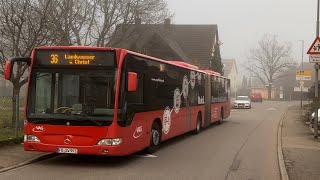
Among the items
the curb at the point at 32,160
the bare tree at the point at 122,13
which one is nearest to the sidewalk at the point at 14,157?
the curb at the point at 32,160

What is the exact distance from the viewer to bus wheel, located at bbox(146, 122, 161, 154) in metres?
12.7

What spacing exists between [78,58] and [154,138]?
3450mm

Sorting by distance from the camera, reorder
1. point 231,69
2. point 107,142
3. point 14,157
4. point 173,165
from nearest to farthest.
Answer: point 107,142, point 173,165, point 14,157, point 231,69

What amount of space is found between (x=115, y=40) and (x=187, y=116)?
2327 centimetres

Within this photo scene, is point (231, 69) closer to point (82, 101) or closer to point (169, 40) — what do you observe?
point (169, 40)

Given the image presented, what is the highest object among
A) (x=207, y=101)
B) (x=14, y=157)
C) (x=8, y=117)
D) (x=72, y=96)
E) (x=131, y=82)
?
(x=131, y=82)

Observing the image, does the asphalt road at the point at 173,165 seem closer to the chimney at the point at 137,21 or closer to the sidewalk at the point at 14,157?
the sidewalk at the point at 14,157

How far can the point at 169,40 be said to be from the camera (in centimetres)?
5244

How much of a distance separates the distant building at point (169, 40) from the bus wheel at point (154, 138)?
24.3 meters

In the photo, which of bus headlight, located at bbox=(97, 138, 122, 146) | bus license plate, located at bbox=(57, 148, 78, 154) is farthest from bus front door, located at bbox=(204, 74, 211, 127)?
bus license plate, located at bbox=(57, 148, 78, 154)

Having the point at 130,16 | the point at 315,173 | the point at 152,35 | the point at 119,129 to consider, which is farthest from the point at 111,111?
the point at 152,35

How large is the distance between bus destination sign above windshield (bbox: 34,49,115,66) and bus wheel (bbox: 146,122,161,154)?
297 cm

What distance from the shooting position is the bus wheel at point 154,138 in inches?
498

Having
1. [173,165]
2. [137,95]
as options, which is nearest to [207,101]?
[137,95]
